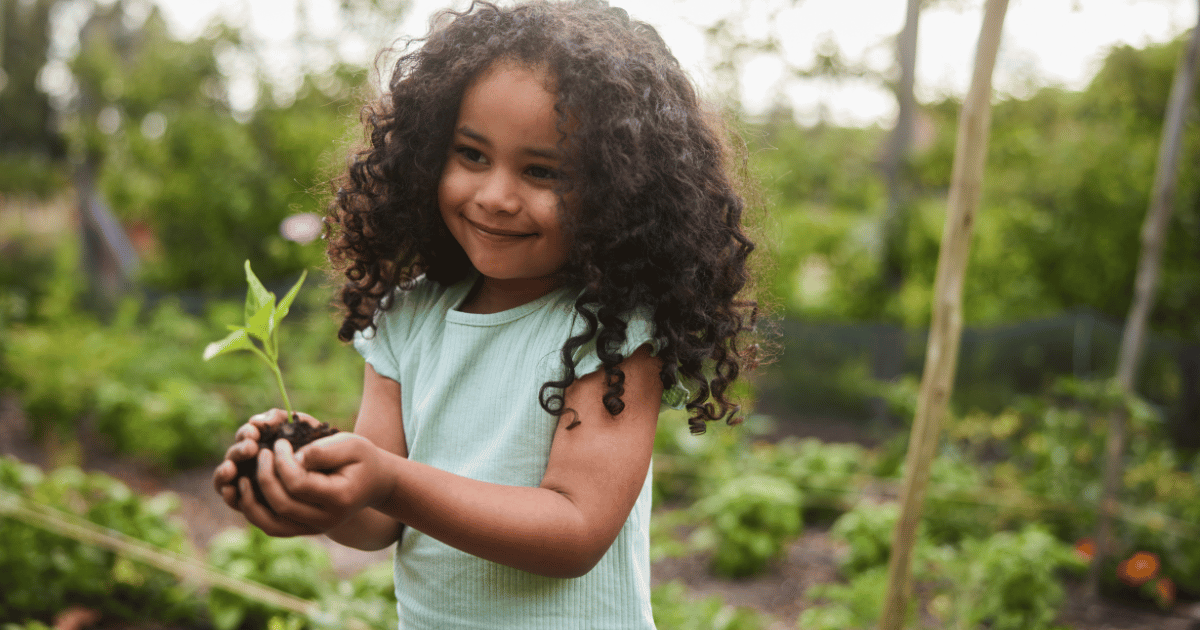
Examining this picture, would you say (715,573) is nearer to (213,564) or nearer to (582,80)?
(213,564)

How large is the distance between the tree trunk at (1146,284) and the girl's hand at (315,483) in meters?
3.18

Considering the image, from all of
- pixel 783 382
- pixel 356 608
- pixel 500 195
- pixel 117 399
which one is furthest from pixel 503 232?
pixel 783 382

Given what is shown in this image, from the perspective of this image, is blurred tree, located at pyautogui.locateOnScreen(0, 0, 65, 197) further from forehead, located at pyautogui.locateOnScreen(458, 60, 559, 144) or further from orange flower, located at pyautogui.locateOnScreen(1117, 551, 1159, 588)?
orange flower, located at pyautogui.locateOnScreen(1117, 551, 1159, 588)

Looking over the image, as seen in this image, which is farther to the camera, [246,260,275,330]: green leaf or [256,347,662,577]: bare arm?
[246,260,275,330]: green leaf

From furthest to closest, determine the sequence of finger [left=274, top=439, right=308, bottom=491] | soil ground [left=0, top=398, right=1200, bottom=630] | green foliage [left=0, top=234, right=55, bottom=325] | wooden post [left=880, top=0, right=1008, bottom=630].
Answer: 1. green foliage [left=0, top=234, right=55, bottom=325]
2. soil ground [left=0, top=398, right=1200, bottom=630]
3. wooden post [left=880, top=0, right=1008, bottom=630]
4. finger [left=274, top=439, right=308, bottom=491]

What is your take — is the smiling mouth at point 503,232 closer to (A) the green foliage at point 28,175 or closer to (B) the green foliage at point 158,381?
(B) the green foliage at point 158,381

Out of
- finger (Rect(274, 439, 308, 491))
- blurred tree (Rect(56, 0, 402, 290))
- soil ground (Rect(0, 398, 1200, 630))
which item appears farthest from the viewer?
blurred tree (Rect(56, 0, 402, 290))

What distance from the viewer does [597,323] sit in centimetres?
101

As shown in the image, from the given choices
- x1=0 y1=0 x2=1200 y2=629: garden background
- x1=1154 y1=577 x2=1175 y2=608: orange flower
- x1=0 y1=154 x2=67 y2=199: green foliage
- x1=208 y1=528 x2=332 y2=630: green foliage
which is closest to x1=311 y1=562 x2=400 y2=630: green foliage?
x1=0 y1=0 x2=1200 y2=629: garden background

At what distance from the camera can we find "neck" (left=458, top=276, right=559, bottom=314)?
1.15m

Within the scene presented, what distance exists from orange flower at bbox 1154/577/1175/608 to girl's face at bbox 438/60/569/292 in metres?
2.91

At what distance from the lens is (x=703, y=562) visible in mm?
3762

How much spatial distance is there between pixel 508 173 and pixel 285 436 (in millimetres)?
416

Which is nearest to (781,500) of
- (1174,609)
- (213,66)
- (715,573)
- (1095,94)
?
(715,573)
